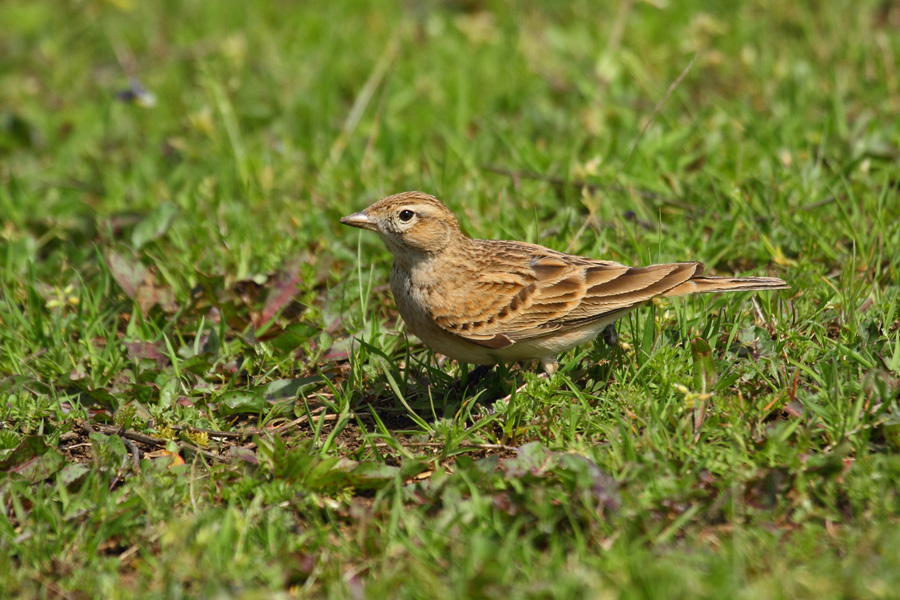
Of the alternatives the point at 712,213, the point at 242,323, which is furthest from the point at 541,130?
the point at 242,323

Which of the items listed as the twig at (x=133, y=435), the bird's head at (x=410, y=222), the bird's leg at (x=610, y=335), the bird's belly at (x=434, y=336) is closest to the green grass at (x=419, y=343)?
the twig at (x=133, y=435)

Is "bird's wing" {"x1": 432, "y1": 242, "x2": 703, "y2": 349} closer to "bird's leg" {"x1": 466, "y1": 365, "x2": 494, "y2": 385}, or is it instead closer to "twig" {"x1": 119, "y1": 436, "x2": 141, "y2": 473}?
"bird's leg" {"x1": 466, "y1": 365, "x2": 494, "y2": 385}

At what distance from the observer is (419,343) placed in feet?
21.1

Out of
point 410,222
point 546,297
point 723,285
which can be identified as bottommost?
point 546,297

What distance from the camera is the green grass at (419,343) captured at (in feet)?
14.4

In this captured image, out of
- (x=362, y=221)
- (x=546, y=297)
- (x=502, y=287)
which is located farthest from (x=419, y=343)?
(x=546, y=297)

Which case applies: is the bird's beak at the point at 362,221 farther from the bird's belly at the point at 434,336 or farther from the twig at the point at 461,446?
the twig at the point at 461,446

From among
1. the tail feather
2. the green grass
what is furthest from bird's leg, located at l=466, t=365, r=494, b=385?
the tail feather

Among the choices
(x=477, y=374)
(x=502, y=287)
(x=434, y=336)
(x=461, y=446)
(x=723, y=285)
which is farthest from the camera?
(x=477, y=374)

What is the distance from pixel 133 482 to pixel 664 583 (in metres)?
2.69

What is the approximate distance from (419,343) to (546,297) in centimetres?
109

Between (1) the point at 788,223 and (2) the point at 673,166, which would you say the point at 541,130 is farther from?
(1) the point at 788,223

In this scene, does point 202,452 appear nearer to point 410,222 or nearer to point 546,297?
point 410,222

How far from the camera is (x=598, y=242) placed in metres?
6.76
